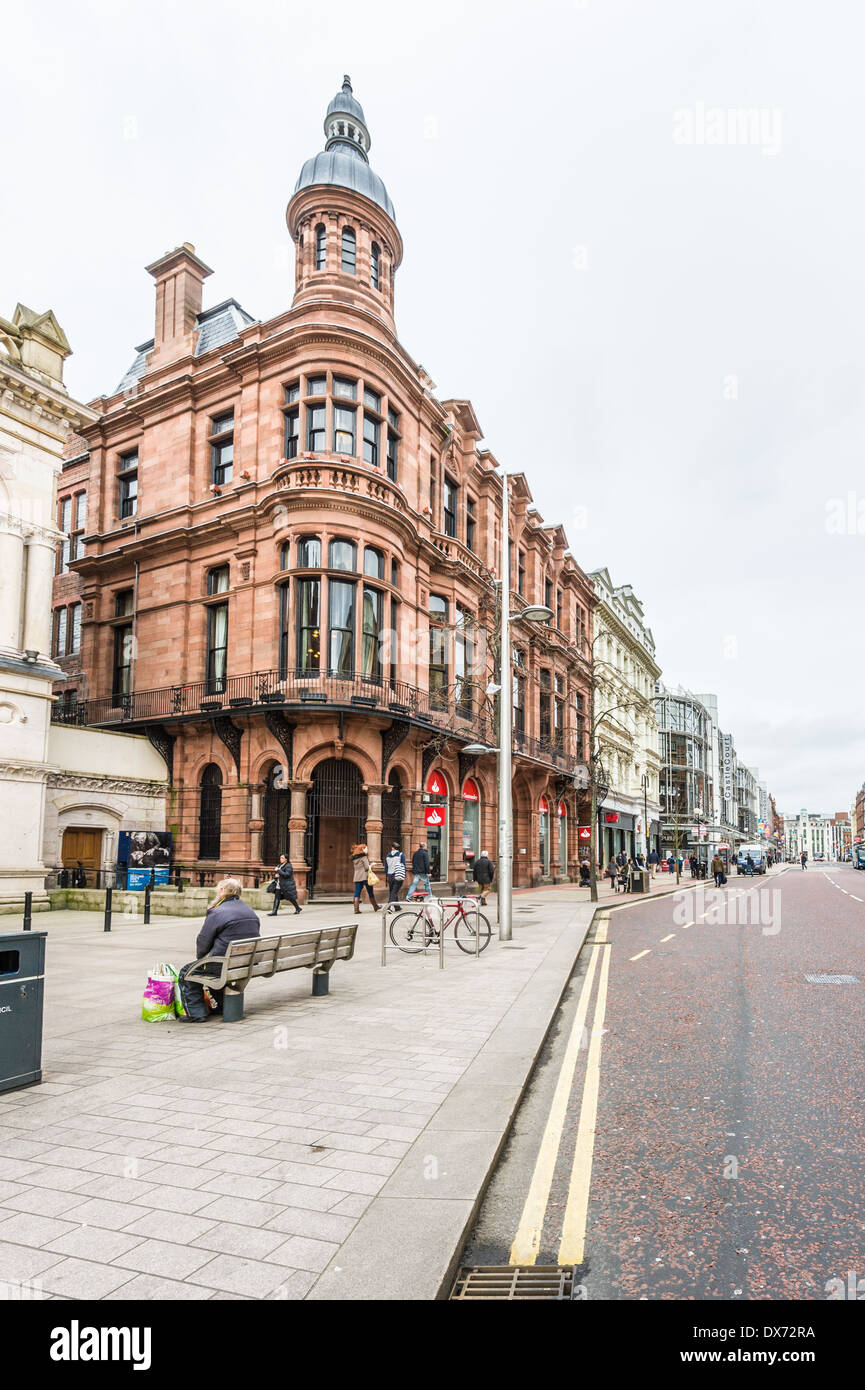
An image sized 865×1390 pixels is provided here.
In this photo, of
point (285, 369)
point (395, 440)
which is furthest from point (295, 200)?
point (395, 440)

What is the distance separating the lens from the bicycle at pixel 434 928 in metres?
13.5

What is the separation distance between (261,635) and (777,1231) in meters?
22.7

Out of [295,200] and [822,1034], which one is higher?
[295,200]

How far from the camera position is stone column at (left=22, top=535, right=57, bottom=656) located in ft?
67.6

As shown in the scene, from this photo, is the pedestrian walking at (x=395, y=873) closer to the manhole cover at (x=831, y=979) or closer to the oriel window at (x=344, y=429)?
the manhole cover at (x=831, y=979)

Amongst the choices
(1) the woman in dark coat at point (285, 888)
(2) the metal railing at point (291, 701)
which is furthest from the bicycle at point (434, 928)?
(2) the metal railing at point (291, 701)

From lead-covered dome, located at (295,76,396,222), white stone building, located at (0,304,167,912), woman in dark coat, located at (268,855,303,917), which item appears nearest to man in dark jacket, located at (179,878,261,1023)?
woman in dark coat, located at (268,855,303,917)

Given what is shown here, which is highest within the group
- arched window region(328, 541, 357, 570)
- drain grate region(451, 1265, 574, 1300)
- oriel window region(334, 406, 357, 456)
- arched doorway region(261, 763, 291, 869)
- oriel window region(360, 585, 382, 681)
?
oriel window region(334, 406, 357, 456)

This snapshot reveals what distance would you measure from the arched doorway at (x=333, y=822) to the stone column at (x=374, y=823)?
46 centimetres

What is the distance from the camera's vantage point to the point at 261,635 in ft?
82.1

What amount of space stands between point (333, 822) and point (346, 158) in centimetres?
2104

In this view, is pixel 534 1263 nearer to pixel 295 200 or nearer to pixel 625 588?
pixel 295 200

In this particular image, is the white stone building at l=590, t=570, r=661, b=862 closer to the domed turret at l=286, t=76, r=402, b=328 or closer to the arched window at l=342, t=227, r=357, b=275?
the domed turret at l=286, t=76, r=402, b=328

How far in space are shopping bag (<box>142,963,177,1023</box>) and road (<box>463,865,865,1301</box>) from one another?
3590mm
